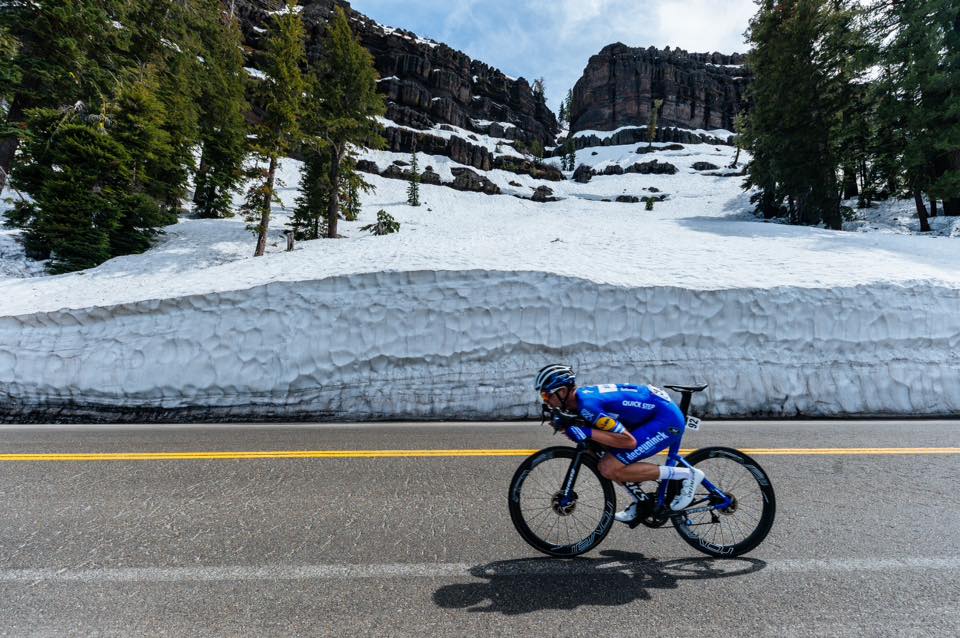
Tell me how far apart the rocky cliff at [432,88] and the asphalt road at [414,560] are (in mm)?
72448

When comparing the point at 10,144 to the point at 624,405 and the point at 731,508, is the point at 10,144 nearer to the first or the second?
the point at 624,405

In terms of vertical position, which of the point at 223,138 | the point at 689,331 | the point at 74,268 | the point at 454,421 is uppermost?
the point at 223,138

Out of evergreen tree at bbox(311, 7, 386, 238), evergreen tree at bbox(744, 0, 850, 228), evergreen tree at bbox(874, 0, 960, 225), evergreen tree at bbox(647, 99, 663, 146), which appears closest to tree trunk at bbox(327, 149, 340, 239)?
evergreen tree at bbox(311, 7, 386, 238)

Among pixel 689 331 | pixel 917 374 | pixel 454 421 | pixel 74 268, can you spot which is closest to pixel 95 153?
pixel 74 268

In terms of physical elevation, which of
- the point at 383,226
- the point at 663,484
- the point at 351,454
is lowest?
the point at 351,454

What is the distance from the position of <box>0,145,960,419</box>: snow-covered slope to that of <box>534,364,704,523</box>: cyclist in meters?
5.19

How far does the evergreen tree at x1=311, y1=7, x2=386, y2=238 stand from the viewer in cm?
2209

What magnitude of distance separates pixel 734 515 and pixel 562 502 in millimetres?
1344

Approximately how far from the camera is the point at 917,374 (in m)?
8.20

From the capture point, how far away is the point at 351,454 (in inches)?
205

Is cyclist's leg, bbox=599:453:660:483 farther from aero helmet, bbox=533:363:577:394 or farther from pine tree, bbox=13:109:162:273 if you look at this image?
pine tree, bbox=13:109:162:273

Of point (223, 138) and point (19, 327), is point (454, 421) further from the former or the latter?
point (223, 138)

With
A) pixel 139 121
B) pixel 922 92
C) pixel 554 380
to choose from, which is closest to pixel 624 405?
A: pixel 554 380

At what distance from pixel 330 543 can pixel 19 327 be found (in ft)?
34.5
